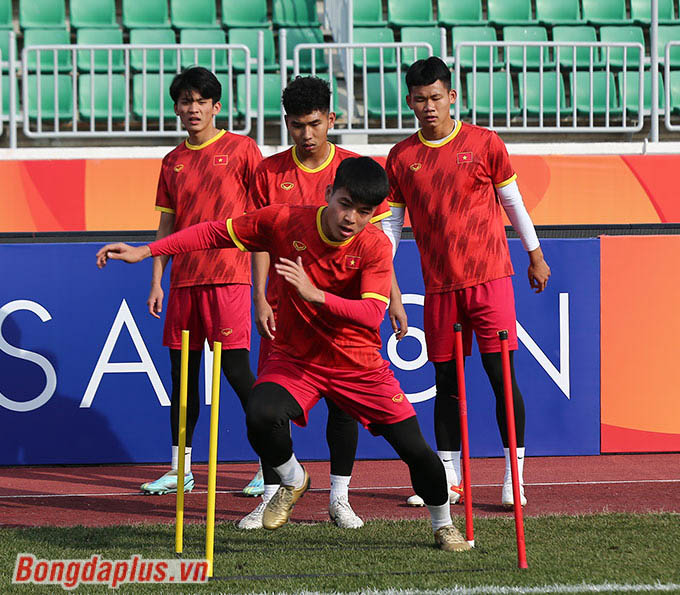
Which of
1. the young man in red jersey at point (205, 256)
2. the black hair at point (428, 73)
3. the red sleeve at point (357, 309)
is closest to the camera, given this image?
the red sleeve at point (357, 309)

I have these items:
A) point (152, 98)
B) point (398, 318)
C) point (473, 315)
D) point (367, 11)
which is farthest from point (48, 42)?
point (398, 318)

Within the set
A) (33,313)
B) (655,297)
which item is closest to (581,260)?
(655,297)

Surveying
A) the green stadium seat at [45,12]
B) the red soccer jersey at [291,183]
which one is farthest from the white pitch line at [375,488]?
the green stadium seat at [45,12]

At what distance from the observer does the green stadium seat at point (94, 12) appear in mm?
11109

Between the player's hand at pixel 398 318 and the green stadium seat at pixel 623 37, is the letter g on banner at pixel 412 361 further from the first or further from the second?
the green stadium seat at pixel 623 37

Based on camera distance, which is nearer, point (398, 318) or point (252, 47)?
point (398, 318)

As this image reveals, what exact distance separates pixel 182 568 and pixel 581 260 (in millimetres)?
3759

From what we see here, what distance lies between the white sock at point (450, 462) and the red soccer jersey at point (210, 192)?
4.58 ft

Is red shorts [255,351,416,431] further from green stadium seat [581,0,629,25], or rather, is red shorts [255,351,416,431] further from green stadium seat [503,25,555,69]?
green stadium seat [581,0,629,25]

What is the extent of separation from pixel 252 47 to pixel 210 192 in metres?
5.86

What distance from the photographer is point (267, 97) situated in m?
9.95

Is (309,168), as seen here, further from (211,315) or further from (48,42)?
(48,42)

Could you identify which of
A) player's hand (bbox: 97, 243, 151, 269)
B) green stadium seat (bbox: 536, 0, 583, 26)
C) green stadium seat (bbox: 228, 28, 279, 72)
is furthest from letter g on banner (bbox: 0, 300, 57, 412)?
green stadium seat (bbox: 536, 0, 583, 26)

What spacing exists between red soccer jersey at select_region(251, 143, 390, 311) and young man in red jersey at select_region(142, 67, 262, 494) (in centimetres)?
48
